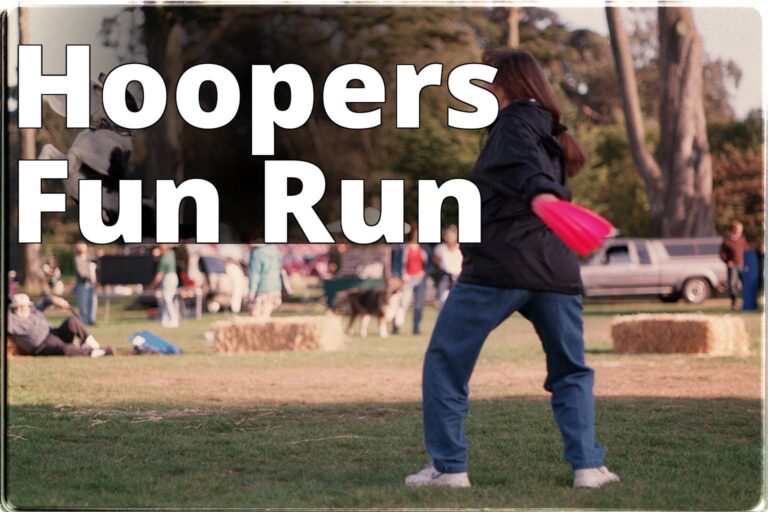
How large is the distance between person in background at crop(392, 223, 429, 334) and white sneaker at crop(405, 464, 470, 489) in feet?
43.8

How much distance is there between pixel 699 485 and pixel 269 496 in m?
2.12

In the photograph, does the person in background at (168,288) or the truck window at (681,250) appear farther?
the truck window at (681,250)

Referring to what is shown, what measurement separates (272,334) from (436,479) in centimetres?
997

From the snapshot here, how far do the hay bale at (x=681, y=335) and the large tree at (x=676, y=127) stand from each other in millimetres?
16384

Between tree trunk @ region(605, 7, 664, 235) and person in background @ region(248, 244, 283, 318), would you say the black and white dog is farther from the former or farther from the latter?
tree trunk @ region(605, 7, 664, 235)

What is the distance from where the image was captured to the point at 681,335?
1484cm

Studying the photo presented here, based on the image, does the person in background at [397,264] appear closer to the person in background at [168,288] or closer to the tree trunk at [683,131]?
the person in background at [168,288]

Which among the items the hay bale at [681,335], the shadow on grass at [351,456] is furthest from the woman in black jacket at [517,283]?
the hay bale at [681,335]

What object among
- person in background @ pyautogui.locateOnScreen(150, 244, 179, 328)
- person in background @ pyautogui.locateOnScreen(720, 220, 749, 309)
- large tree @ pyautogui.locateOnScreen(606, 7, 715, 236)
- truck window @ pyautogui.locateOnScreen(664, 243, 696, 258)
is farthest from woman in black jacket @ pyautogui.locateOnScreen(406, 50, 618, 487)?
large tree @ pyautogui.locateOnScreen(606, 7, 715, 236)

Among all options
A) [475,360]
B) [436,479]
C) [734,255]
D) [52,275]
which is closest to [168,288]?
[52,275]

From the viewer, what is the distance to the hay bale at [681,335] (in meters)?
14.6

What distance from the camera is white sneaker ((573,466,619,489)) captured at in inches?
237

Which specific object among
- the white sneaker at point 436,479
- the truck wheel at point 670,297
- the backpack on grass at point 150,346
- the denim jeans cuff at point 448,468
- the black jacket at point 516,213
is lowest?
the truck wheel at point 670,297

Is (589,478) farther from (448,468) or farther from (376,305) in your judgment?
(376,305)
